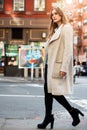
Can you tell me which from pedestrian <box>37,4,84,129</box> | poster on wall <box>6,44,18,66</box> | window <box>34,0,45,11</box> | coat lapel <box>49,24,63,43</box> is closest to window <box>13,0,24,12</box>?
window <box>34,0,45,11</box>

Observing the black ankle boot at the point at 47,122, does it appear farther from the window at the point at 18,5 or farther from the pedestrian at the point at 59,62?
the window at the point at 18,5

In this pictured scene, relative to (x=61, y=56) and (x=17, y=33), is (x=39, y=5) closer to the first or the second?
(x=17, y=33)

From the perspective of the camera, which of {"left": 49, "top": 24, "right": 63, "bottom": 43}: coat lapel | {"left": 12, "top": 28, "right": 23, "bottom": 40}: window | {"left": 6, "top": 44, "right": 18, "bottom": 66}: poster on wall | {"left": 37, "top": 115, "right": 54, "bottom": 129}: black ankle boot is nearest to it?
{"left": 49, "top": 24, "right": 63, "bottom": 43}: coat lapel

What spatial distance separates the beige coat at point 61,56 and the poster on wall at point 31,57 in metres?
22.9

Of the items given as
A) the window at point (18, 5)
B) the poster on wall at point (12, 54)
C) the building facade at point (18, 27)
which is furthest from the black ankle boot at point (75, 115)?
the window at point (18, 5)

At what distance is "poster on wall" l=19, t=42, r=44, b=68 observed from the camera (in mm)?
30156

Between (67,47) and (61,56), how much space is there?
0.16 meters

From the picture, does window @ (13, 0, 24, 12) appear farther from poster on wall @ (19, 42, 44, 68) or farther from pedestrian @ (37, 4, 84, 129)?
pedestrian @ (37, 4, 84, 129)

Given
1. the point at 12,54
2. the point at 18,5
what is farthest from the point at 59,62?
the point at 18,5

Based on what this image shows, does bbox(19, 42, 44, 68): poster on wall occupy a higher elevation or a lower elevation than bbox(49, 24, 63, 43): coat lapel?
lower

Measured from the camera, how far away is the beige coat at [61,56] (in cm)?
698

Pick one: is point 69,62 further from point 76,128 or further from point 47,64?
point 76,128

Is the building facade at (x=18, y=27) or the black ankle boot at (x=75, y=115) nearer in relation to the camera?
the black ankle boot at (x=75, y=115)

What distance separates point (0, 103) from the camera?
1254cm
